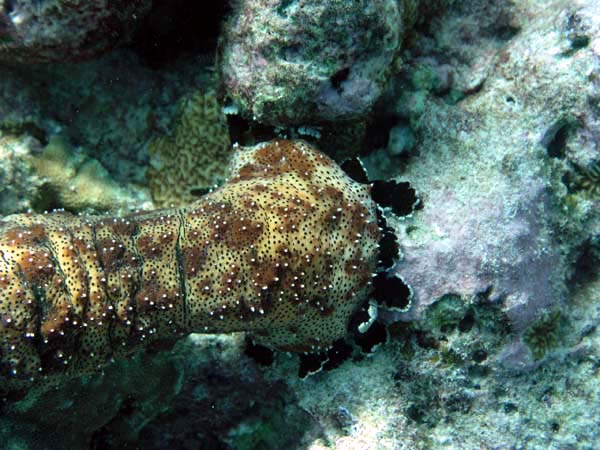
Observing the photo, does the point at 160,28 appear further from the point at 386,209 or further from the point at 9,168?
the point at 386,209

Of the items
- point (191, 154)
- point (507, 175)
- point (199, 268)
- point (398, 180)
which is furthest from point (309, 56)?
point (507, 175)

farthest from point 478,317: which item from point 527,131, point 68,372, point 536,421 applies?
point 68,372

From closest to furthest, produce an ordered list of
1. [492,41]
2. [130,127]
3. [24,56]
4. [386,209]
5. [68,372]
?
[68,372] → [24,56] → [386,209] → [130,127] → [492,41]

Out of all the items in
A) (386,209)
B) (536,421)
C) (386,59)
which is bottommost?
(536,421)

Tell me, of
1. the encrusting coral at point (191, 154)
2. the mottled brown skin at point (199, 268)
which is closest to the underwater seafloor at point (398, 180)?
the encrusting coral at point (191, 154)

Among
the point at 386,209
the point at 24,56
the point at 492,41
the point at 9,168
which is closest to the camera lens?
the point at 24,56

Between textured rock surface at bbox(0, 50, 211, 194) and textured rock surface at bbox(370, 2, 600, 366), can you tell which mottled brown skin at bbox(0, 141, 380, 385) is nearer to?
textured rock surface at bbox(370, 2, 600, 366)
